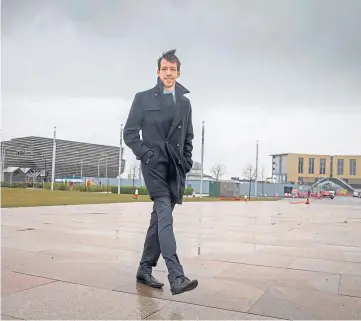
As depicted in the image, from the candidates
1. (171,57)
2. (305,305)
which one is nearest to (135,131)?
(171,57)

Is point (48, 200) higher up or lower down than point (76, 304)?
lower down

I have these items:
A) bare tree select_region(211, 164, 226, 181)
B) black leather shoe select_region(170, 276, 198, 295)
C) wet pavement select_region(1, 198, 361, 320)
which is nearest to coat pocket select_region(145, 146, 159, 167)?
black leather shoe select_region(170, 276, 198, 295)

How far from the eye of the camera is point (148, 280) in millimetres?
4008

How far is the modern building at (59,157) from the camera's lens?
117069 mm

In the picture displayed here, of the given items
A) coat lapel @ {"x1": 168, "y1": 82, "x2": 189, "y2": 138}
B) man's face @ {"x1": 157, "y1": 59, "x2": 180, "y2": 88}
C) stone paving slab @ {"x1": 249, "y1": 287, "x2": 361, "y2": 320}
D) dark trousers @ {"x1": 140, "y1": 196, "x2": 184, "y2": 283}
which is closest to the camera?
stone paving slab @ {"x1": 249, "y1": 287, "x2": 361, "y2": 320}

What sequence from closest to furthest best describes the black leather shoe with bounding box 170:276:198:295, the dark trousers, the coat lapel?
the black leather shoe with bounding box 170:276:198:295, the dark trousers, the coat lapel

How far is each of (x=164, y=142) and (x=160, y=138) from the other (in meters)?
0.05

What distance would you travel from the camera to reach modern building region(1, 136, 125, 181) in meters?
117

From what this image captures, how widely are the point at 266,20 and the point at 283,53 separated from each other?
A: 177 centimetres

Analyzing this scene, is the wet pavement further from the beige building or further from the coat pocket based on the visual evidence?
the beige building

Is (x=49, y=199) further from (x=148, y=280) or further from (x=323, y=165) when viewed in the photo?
(x=323, y=165)

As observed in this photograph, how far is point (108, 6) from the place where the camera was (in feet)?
25.6

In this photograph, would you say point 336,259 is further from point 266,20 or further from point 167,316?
point 266,20

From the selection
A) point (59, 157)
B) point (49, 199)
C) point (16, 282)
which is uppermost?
point (59, 157)
